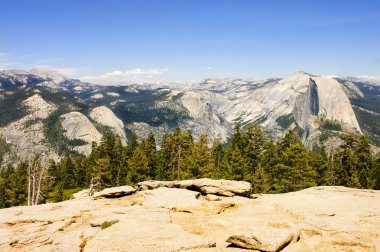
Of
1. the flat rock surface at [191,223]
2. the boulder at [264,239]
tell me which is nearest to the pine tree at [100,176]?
the flat rock surface at [191,223]

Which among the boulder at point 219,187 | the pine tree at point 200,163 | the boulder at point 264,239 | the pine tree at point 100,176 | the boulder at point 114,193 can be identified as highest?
the boulder at point 264,239

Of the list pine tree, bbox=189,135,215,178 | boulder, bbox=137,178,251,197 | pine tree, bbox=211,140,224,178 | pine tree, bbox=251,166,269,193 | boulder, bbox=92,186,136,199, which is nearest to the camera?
boulder, bbox=137,178,251,197

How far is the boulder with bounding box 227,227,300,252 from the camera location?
19097mm

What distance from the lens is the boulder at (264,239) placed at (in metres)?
19.1

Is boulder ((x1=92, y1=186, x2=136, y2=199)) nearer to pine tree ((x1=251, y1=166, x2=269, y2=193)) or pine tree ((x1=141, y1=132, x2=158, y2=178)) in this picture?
pine tree ((x1=251, y1=166, x2=269, y2=193))

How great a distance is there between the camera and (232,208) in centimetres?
3138

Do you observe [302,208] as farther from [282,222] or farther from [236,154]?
[236,154]

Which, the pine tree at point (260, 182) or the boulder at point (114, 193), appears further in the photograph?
the pine tree at point (260, 182)

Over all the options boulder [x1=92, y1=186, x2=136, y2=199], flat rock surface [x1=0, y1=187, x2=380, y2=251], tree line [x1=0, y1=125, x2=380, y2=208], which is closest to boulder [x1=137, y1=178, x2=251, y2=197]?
flat rock surface [x1=0, y1=187, x2=380, y2=251]

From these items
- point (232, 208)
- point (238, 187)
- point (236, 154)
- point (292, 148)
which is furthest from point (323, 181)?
point (232, 208)

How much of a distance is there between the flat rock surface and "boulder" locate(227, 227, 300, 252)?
0.21 feet

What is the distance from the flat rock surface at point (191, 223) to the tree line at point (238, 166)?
2797 centimetres

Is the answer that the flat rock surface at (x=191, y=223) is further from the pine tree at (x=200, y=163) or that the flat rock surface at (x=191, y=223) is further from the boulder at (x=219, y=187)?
the pine tree at (x=200, y=163)

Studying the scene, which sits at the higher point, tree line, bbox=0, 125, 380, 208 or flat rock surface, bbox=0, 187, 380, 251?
flat rock surface, bbox=0, 187, 380, 251
